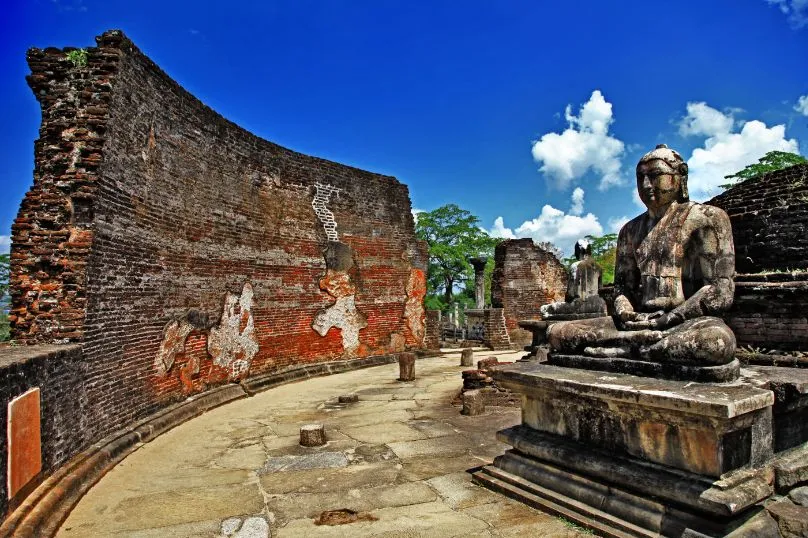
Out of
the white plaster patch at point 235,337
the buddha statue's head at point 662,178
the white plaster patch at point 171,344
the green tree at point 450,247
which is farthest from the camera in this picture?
the green tree at point 450,247

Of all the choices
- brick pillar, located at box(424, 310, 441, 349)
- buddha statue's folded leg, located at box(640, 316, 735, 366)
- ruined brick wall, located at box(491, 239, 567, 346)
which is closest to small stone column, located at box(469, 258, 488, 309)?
ruined brick wall, located at box(491, 239, 567, 346)

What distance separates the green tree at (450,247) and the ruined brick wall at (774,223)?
830 inches

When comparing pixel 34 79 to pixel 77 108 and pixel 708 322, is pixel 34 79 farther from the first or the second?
pixel 708 322

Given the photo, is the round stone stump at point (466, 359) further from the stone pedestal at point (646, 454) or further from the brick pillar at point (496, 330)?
the stone pedestal at point (646, 454)

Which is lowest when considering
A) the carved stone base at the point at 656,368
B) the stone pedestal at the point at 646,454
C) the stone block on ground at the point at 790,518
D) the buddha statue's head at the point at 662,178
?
the stone block on ground at the point at 790,518

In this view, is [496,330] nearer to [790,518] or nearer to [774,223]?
[774,223]

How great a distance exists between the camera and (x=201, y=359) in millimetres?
7531

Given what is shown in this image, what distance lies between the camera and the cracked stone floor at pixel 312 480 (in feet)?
11.1

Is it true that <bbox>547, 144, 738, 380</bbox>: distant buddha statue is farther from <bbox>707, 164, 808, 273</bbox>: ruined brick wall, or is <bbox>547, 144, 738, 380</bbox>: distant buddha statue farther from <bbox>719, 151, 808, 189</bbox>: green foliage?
<bbox>719, 151, 808, 189</bbox>: green foliage

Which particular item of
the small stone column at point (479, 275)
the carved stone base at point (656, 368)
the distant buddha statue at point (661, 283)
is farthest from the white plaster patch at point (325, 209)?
the small stone column at point (479, 275)

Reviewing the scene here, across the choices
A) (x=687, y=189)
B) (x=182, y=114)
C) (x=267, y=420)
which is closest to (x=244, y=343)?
(x=267, y=420)

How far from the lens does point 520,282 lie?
16438 mm

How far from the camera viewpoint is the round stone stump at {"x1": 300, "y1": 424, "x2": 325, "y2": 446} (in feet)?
17.2

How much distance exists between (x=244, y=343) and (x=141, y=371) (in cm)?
265
